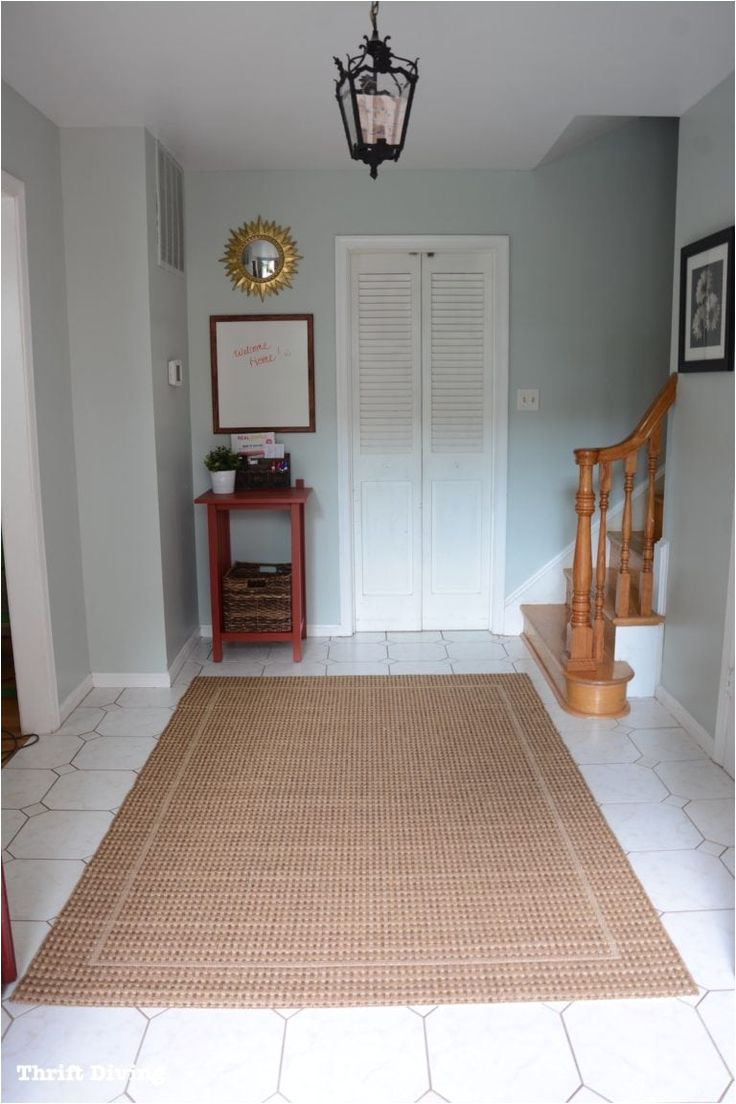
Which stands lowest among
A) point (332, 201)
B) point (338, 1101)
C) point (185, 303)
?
point (338, 1101)

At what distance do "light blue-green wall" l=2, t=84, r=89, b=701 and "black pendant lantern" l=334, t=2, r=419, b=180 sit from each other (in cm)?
167

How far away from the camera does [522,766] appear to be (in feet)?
10.1

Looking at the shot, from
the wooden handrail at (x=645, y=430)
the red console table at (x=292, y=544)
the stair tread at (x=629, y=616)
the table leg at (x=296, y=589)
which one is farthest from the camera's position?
the table leg at (x=296, y=589)

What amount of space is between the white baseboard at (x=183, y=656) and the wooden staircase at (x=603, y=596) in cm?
173

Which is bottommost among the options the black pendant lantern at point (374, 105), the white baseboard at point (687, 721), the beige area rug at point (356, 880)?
the beige area rug at point (356, 880)

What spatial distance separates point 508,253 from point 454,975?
3.46 metres

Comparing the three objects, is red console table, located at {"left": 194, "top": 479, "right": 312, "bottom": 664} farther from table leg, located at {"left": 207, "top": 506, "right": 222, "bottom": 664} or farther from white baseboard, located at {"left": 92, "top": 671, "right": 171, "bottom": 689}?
white baseboard, located at {"left": 92, "top": 671, "right": 171, "bottom": 689}

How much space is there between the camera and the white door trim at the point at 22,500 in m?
3.11

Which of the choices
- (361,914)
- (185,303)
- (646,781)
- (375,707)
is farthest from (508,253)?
(361,914)

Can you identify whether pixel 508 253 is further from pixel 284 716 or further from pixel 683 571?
pixel 284 716

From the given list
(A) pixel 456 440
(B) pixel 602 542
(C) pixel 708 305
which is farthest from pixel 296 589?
(C) pixel 708 305

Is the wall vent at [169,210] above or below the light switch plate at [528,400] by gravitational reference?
above

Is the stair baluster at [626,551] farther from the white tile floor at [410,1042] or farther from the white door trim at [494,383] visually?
the white tile floor at [410,1042]

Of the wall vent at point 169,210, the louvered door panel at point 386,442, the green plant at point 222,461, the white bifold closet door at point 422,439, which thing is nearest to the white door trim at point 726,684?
the white bifold closet door at point 422,439
